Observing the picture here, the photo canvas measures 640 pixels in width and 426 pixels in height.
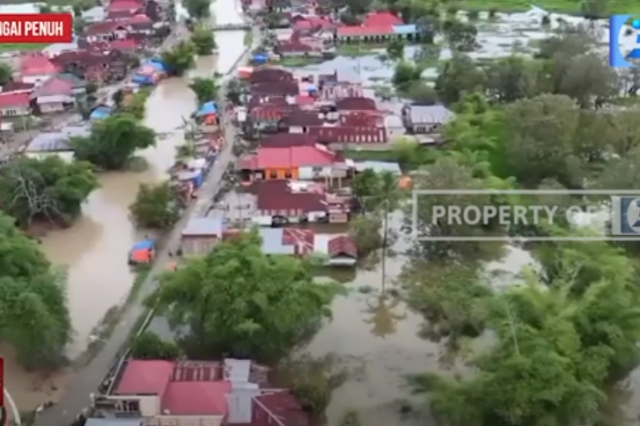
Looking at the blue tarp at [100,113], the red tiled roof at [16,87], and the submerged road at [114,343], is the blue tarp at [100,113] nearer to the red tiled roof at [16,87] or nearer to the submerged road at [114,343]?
the red tiled roof at [16,87]

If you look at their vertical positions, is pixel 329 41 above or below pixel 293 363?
above

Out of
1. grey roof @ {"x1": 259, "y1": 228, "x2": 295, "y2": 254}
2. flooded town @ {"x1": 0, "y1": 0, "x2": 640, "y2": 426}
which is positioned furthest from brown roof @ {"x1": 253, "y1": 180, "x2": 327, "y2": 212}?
grey roof @ {"x1": 259, "y1": 228, "x2": 295, "y2": 254}

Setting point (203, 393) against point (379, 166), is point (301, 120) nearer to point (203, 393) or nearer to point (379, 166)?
point (379, 166)

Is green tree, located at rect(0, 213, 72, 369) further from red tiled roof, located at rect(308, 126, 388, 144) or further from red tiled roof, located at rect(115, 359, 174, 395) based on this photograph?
red tiled roof, located at rect(308, 126, 388, 144)

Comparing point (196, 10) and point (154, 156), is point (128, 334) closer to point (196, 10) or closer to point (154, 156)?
point (154, 156)

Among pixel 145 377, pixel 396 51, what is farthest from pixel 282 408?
pixel 396 51

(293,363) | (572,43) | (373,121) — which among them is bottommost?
(293,363)

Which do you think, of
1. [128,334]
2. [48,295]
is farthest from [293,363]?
[48,295]
